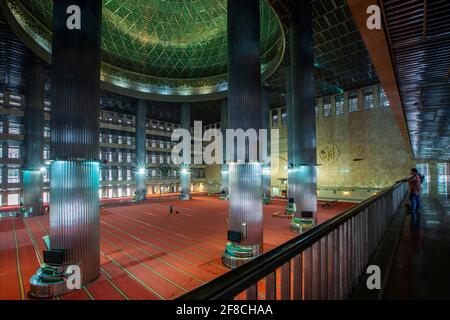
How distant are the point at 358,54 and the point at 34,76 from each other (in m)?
24.4

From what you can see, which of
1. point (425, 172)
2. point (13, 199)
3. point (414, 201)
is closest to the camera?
point (414, 201)

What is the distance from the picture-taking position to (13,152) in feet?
78.4

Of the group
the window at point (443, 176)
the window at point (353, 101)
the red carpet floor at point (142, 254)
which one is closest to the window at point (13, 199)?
the red carpet floor at point (142, 254)

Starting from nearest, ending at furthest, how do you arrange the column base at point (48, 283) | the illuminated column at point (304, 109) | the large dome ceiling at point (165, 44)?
the column base at point (48, 283) → the illuminated column at point (304, 109) → the large dome ceiling at point (165, 44)

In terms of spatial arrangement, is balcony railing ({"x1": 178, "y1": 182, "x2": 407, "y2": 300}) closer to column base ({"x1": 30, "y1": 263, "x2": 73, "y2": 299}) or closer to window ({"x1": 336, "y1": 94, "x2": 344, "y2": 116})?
column base ({"x1": 30, "y1": 263, "x2": 73, "y2": 299})

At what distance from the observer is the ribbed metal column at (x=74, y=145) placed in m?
6.14

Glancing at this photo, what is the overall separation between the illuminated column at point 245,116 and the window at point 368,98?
64.7ft

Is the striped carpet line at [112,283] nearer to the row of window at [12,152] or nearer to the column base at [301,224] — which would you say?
the column base at [301,224]

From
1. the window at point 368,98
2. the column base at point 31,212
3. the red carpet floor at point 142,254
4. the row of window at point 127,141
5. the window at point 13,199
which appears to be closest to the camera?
the red carpet floor at point 142,254

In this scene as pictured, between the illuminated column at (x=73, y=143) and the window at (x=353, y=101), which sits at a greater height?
the window at (x=353, y=101)

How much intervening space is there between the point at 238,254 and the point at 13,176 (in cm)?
2804

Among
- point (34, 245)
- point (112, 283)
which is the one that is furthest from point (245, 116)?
point (34, 245)

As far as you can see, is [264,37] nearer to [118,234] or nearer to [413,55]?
[413,55]

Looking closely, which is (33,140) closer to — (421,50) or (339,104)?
(421,50)
